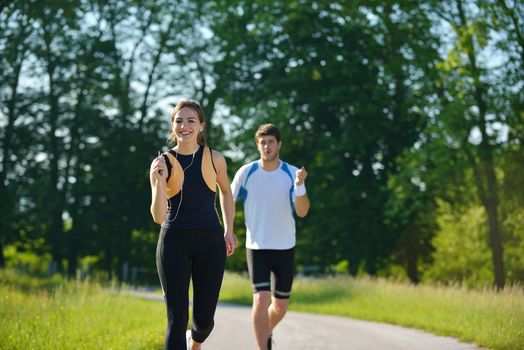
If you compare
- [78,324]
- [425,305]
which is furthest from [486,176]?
[78,324]

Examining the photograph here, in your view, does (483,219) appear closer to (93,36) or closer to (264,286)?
(93,36)

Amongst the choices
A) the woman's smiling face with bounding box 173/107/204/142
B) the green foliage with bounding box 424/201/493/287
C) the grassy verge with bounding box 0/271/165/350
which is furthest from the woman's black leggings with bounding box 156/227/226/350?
the green foliage with bounding box 424/201/493/287

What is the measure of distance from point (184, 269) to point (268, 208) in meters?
2.48

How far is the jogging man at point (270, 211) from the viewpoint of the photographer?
330 inches

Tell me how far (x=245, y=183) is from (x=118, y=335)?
266 centimetres

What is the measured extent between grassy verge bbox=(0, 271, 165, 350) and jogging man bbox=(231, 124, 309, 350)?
1.66 m

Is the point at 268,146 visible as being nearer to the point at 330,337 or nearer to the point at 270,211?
the point at 270,211

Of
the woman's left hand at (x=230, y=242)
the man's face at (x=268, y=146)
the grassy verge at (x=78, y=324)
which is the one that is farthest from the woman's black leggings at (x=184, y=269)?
the grassy verge at (x=78, y=324)

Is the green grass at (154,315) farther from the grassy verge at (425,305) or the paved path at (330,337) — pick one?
the paved path at (330,337)

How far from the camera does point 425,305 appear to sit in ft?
54.5

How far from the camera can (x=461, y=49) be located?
21.9m

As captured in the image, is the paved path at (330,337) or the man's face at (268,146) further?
the paved path at (330,337)

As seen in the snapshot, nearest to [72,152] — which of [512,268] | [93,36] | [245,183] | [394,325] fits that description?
[93,36]

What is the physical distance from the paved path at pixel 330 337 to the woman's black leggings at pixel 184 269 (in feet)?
13.4
